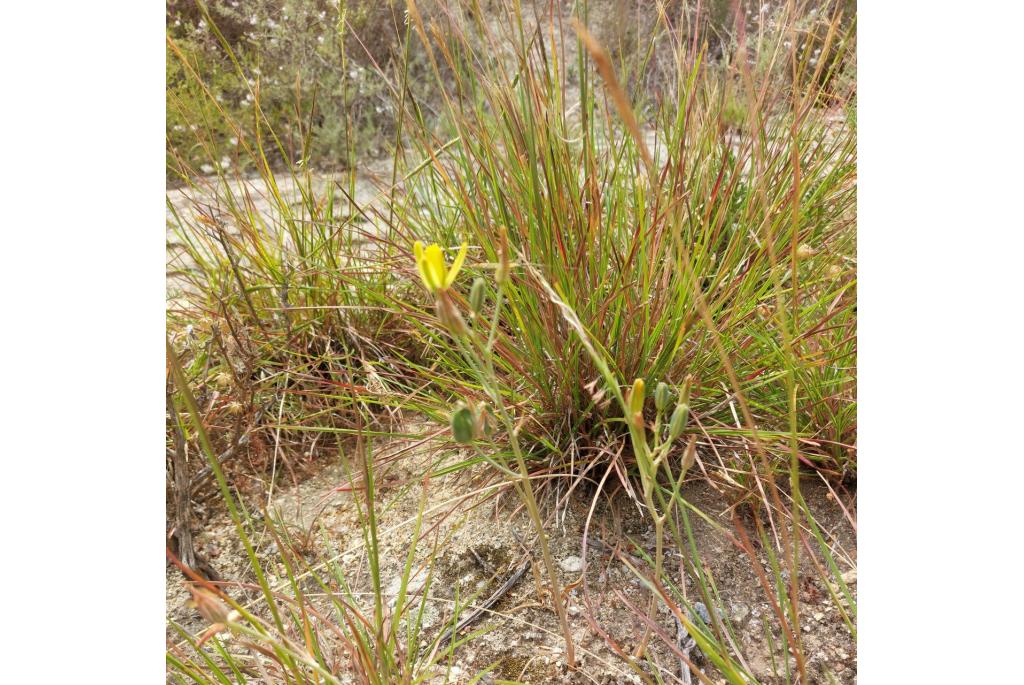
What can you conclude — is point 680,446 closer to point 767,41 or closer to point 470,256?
point 470,256

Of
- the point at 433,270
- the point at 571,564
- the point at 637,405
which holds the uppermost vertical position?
the point at 433,270

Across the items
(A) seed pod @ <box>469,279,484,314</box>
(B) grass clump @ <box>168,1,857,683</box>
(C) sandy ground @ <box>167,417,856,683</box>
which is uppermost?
(A) seed pod @ <box>469,279,484,314</box>

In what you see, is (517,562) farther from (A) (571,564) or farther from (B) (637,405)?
(B) (637,405)

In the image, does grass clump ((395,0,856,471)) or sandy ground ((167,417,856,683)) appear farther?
grass clump ((395,0,856,471))

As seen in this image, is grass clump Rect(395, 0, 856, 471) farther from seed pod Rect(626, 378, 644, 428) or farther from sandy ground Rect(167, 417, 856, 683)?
seed pod Rect(626, 378, 644, 428)

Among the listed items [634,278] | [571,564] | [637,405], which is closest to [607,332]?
[634,278]

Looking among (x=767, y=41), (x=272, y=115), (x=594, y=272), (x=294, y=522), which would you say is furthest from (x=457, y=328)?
(x=272, y=115)

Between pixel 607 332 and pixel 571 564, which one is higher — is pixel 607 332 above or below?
above

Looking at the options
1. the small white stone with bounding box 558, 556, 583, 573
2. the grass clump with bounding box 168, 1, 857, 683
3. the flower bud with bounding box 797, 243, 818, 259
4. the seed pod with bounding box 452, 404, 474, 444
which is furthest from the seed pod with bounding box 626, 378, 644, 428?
the flower bud with bounding box 797, 243, 818, 259
